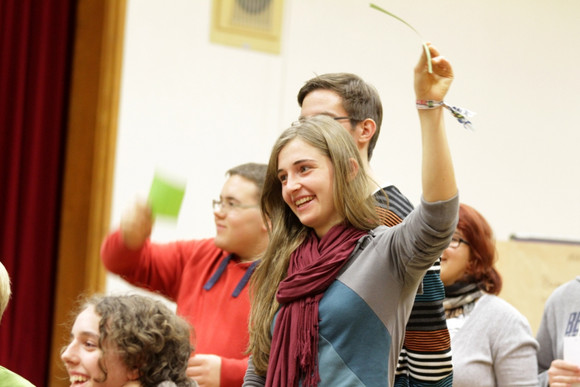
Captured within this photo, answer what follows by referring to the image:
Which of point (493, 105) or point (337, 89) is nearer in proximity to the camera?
point (337, 89)

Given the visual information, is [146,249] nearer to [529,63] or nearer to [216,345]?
[216,345]

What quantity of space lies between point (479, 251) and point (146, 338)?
138cm

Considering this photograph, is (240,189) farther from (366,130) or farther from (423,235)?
(423,235)

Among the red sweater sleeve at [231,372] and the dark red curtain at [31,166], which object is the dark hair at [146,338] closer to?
the red sweater sleeve at [231,372]

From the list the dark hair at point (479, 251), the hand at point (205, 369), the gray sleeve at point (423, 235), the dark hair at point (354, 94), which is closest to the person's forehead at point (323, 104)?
the dark hair at point (354, 94)

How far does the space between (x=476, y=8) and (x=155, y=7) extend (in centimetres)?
212

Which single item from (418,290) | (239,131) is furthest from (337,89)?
(239,131)

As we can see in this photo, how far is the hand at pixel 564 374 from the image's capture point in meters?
2.52

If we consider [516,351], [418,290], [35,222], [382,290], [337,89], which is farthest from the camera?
[35,222]

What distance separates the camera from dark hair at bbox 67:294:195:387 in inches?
79.4

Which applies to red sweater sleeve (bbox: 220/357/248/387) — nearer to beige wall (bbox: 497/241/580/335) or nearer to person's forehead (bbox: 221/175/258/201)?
person's forehead (bbox: 221/175/258/201)

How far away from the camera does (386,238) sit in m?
1.64

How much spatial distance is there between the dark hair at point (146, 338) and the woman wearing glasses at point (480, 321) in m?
1.03

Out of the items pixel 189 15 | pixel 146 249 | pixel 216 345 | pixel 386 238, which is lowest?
pixel 216 345
